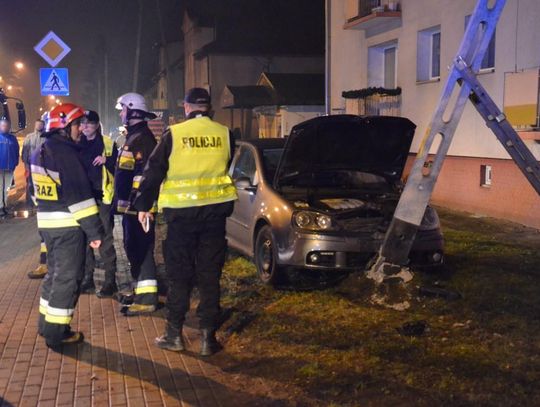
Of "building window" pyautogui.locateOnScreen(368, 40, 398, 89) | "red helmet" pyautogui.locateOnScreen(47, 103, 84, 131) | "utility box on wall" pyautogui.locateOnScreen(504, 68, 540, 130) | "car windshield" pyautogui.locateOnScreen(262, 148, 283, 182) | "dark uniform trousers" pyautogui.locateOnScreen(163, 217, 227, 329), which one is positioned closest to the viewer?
"dark uniform trousers" pyautogui.locateOnScreen(163, 217, 227, 329)

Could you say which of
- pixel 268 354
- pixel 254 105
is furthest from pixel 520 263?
pixel 254 105

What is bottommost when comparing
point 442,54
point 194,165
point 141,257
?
point 141,257

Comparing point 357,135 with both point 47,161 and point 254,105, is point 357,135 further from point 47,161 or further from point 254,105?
point 254,105

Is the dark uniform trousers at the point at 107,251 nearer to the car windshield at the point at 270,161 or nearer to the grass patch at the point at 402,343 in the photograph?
the grass patch at the point at 402,343

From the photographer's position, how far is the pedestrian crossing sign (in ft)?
42.0

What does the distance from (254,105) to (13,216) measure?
16003mm

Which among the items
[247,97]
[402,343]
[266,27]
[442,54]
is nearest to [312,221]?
[402,343]

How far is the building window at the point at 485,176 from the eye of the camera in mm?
11461

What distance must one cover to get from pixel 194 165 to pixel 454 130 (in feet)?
8.07

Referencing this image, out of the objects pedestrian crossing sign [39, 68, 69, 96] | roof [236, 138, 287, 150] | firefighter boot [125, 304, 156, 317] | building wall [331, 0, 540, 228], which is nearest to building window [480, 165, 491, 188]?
building wall [331, 0, 540, 228]

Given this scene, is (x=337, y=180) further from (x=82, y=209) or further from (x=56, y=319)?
(x=56, y=319)

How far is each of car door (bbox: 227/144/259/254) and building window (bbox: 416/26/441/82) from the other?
22.5 feet

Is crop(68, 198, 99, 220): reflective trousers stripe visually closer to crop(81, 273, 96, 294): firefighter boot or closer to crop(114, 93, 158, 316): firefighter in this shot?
crop(114, 93, 158, 316): firefighter

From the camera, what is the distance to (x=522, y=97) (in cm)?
948
